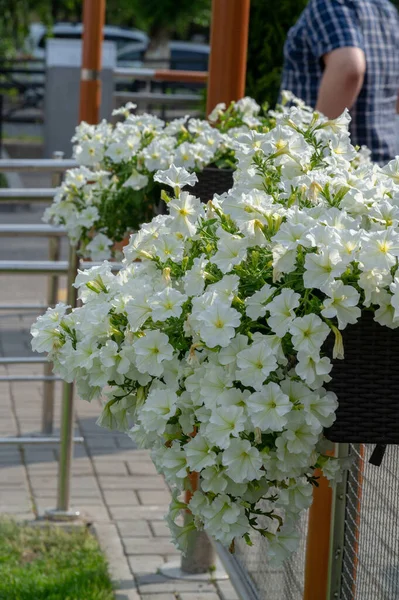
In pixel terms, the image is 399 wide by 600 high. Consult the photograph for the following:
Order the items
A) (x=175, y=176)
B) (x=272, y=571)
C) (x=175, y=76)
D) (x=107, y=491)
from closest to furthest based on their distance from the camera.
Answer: (x=175, y=176) < (x=272, y=571) < (x=107, y=491) < (x=175, y=76)

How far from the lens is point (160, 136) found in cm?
331

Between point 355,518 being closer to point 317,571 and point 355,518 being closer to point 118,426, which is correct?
point 317,571

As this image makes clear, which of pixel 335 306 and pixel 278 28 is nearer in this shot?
pixel 335 306

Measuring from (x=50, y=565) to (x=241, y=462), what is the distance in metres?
2.09

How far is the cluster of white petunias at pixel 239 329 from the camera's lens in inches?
69.4

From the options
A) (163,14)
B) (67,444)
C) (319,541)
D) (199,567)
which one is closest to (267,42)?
(67,444)

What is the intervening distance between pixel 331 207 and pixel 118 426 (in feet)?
1.79

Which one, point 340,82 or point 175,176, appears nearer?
point 175,176

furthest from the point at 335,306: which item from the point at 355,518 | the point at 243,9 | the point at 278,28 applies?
the point at 278,28

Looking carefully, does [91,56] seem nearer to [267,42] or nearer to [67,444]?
[267,42]

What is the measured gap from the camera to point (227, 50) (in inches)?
154

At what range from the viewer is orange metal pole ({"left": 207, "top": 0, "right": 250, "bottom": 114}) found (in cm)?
384

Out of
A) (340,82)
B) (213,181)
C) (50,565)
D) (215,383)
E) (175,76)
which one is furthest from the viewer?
(175,76)

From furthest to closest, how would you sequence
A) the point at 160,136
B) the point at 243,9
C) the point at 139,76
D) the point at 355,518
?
the point at 139,76
the point at 243,9
the point at 160,136
the point at 355,518
